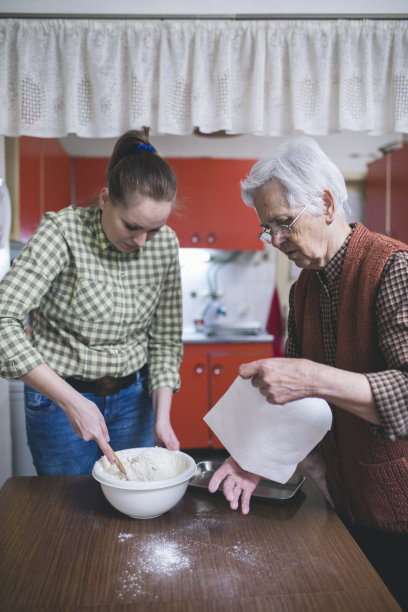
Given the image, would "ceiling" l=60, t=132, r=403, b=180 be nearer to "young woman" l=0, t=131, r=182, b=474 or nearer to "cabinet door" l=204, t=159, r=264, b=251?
"cabinet door" l=204, t=159, r=264, b=251

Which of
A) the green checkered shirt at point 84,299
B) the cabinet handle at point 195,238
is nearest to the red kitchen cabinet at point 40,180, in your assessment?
the cabinet handle at point 195,238

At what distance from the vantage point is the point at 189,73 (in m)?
1.84

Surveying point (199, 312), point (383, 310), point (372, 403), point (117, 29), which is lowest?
point (199, 312)

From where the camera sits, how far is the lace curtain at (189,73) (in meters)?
1.82

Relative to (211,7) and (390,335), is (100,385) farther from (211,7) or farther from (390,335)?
(211,7)

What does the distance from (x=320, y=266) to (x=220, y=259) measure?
2919mm

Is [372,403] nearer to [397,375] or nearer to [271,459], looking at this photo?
[397,375]

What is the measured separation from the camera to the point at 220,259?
13.8 feet

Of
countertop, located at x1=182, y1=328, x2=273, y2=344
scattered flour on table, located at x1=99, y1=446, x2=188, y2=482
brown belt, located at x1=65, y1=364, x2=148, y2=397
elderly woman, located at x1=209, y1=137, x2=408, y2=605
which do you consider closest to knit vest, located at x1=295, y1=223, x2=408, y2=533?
elderly woman, located at x1=209, y1=137, x2=408, y2=605

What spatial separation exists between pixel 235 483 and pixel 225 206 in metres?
2.87

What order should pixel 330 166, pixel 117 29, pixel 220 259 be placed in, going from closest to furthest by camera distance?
pixel 330 166, pixel 117 29, pixel 220 259

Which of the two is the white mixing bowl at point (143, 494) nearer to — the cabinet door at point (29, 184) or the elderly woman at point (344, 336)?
the elderly woman at point (344, 336)

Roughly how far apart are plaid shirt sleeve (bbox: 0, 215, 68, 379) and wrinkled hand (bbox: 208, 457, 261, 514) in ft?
1.77

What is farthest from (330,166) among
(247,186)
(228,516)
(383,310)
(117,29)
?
(117,29)
